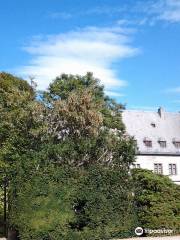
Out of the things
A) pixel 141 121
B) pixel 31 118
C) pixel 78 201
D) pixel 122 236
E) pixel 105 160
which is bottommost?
pixel 122 236

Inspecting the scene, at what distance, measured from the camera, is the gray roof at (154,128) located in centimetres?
6353

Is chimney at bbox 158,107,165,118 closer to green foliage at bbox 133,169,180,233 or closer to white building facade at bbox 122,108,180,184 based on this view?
white building facade at bbox 122,108,180,184

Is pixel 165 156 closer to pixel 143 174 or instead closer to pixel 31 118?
pixel 143 174

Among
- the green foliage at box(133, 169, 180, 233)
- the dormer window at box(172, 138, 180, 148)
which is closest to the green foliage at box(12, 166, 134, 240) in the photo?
the green foliage at box(133, 169, 180, 233)

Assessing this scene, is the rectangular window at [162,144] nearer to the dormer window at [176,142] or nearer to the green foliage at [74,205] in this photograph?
the dormer window at [176,142]

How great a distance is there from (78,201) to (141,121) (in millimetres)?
32089

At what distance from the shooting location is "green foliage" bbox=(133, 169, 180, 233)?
3644cm

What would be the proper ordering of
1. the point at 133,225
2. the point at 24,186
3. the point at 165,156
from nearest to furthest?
1. the point at 24,186
2. the point at 133,225
3. the point at 165,156

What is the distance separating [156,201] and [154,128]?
29.7 meters

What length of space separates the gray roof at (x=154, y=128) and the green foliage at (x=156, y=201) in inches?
981

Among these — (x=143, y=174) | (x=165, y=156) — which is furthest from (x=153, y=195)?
(x=165, y=156)

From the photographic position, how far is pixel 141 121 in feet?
216

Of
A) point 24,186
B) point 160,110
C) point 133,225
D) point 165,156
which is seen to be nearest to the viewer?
point 24,186

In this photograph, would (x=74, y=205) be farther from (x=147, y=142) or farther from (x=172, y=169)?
(x=172, y=169)
